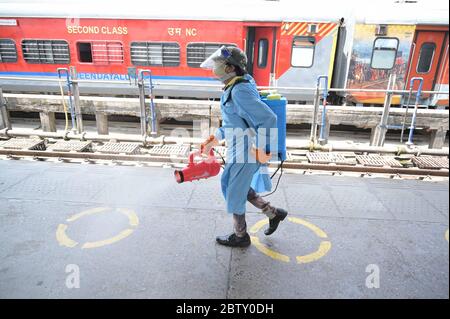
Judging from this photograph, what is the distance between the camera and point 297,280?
2.71 meters

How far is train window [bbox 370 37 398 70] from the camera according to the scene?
8.84m

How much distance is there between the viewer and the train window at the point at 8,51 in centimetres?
970

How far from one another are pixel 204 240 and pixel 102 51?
817cm

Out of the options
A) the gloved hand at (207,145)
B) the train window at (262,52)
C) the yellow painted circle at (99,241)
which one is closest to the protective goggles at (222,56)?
the gloved hand at (207,145)

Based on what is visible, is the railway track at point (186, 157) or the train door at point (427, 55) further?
the train door at point (427, 55)

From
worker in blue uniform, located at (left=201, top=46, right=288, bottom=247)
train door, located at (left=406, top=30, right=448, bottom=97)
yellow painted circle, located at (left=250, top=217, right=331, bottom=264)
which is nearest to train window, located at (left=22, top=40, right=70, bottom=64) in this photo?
worker in blue uniform, located at (left=201, top=46, right=288, bottom=247)

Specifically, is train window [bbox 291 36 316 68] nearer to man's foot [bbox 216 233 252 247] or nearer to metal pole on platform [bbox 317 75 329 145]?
metal pole on platform [bbox 317 75 329 145]

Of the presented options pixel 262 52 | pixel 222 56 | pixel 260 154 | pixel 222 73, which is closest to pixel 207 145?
pixel 260 154

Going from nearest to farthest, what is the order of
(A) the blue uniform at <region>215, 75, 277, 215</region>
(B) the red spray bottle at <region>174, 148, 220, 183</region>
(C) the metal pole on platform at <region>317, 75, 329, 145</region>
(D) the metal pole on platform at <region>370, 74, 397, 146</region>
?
(A) the blue uniform at <region>215, 75, 277, 215</region> < (B) the red spray bottle at <region>174, 148, 220, 183</region> < (D) the metal pole on platform at <region>370, 74, 397, 146</region> < (C) the metal pole on platform at <region>317, 75, 329, 145</region>

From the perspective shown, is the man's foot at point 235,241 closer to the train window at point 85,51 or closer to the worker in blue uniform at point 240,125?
the worker in blue uniform at point 240,125

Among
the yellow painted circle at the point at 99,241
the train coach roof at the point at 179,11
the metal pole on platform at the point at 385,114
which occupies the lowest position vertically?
the yellow painted circle at the point at 99,241

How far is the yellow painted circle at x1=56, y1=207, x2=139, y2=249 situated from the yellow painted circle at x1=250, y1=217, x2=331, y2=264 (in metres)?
1.37

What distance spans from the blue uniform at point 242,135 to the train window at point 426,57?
28.8ft
